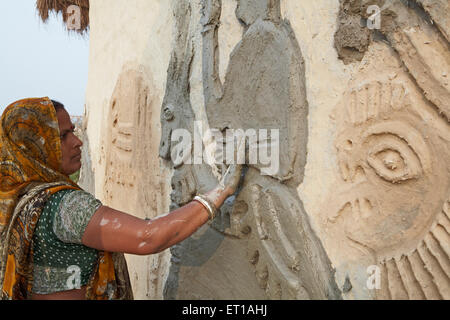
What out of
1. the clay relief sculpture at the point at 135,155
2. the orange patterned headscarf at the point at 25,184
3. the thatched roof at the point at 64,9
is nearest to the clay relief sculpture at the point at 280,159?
the orange patterned headscarf at the point at 25,184

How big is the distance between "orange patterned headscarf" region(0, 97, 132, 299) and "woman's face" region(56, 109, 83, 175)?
0.03 meters

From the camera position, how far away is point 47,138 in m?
1.27

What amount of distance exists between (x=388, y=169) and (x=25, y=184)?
1.12 meters

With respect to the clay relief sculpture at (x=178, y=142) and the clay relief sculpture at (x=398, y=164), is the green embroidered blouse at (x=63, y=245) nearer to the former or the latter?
the clay relief sculpture at (x=178, y=142)

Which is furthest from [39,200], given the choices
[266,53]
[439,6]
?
[439,6]

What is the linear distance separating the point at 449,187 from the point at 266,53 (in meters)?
0.79

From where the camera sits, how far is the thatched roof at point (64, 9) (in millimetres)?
3791

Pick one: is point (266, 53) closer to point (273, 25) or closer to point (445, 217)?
point (273, 25)

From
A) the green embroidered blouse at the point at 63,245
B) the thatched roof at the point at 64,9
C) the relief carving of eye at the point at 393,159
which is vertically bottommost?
the green embroidered blouse at the point at 63,245


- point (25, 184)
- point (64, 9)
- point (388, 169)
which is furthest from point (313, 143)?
point (64, 9)

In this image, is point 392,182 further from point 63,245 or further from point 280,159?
point 63,245

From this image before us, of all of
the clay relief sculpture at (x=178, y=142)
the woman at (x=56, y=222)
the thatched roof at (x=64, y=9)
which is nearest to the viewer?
the woman at (x=56, y=222)

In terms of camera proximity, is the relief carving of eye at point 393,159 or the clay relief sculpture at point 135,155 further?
the clay relief sculpture at point 135,155

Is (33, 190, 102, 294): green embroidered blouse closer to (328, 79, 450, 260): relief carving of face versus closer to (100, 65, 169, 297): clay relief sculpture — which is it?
(328, 79, 450, 260): relief carving of face
